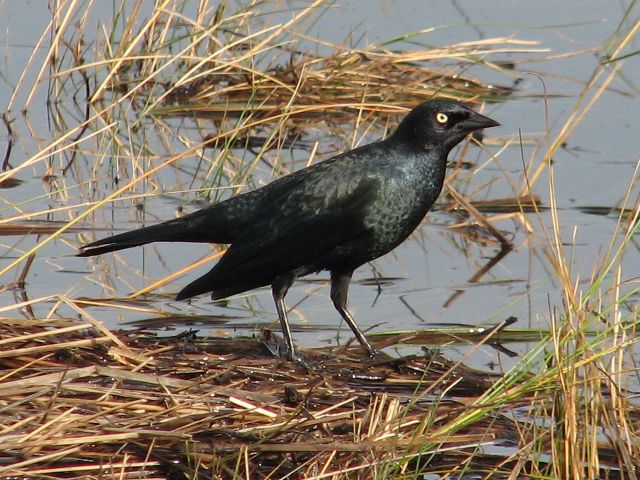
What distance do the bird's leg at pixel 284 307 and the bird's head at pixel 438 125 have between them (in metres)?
0.68

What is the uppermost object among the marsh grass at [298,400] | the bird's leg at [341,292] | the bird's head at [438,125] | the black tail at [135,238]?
the bird's head at [438,125]

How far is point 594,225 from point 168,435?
3264 mm

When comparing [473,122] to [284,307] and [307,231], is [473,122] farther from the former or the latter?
[284,307]

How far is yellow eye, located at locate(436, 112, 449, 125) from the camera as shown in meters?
5.68

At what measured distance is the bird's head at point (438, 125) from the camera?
565cm

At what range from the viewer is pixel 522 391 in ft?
14.2

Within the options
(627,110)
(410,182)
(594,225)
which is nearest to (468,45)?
(627,110)

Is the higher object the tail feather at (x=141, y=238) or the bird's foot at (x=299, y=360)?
the tail feather at (x=141, y=238)

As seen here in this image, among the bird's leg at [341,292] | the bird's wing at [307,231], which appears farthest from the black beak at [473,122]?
the bird's leg at [341,292]

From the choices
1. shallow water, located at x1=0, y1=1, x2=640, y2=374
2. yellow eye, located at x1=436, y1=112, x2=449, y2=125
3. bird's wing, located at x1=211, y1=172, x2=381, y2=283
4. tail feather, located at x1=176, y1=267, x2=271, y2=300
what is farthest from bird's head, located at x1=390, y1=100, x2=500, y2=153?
tail feather, located at x1=176, y1=267, x2=271, y2=300

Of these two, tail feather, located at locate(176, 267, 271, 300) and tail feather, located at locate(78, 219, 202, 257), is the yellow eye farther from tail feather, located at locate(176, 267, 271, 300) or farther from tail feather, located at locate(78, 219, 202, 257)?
tail feather, located at locate(78, 219, 202, 257)

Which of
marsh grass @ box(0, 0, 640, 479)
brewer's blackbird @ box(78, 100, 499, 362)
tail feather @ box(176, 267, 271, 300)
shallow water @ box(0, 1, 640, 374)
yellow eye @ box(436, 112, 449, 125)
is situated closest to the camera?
marsh grass @ box(0, 0, 640, 479)

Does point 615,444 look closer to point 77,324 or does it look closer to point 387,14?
point 77,324

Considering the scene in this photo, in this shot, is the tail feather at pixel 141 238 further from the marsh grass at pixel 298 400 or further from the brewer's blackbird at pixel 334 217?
the marsh grass at pixel 298 400
